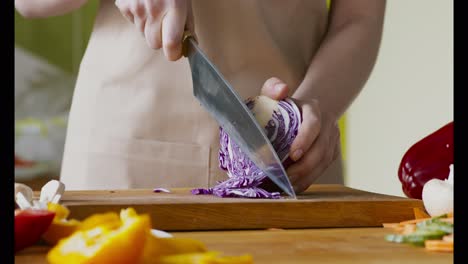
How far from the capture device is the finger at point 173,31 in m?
1.32

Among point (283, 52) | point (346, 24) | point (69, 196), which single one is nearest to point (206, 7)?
point (283, 52)

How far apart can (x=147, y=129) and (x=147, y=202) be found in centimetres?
45

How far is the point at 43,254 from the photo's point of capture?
95 centimetres

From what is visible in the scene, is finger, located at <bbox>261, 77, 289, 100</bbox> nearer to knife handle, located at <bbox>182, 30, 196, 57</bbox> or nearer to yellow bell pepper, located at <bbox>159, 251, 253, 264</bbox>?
knife handle, located at <bbox>182, 30, 196, 57</bbox>

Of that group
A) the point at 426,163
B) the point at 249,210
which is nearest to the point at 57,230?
the point at 249,210

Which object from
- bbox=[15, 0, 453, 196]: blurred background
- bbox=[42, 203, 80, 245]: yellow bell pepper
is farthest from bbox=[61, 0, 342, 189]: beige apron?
bbox=[15, 0, 453, 196]: blurred background

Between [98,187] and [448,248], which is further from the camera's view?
[98,187]

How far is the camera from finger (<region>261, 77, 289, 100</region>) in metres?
1.40

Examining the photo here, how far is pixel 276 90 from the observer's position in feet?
4.61

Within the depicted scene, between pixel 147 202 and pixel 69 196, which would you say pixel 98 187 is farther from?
pixel 147 202

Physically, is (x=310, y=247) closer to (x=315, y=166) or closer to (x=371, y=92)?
(x=315, y=166)

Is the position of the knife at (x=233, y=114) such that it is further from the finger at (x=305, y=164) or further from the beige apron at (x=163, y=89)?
the beige apron at (x=163, y=89)

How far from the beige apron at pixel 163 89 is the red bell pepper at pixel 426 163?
30 cm

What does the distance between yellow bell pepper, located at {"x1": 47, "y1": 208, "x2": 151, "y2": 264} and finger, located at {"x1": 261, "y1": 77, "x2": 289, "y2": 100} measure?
2.13ft
